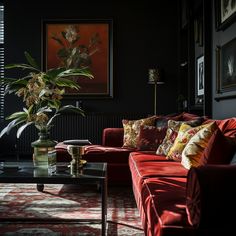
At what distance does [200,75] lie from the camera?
19.6ft

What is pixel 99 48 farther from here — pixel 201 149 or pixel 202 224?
pixel 202 224

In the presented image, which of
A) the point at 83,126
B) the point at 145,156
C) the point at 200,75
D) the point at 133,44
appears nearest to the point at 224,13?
the point at 200,75

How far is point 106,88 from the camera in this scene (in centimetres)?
741

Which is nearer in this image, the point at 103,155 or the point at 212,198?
the point at 212,198

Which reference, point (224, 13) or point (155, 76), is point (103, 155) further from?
point (155, 76)

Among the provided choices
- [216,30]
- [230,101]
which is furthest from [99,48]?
[230,101]

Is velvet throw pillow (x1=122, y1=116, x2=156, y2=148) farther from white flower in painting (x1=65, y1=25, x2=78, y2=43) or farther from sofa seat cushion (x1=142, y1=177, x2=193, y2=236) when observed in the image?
white flower in painting (x1=65, y1=25, x2=78, y2=43)

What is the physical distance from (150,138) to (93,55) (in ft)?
9.99

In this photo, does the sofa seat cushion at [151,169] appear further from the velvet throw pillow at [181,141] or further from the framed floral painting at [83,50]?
the framed floral painting at [83,50]

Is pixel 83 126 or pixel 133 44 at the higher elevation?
pixel 133 44

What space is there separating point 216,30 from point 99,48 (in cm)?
282

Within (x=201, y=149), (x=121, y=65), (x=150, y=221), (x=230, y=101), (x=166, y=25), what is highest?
(x=166, y=25)

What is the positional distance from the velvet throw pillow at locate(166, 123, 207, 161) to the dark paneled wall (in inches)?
137

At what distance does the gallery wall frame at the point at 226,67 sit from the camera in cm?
443
